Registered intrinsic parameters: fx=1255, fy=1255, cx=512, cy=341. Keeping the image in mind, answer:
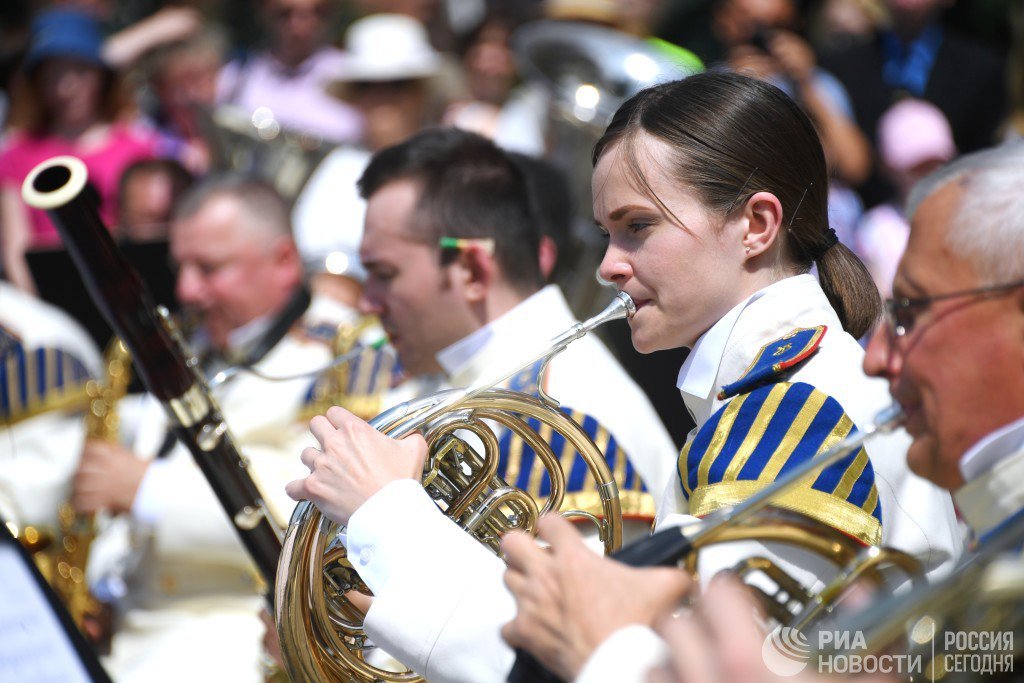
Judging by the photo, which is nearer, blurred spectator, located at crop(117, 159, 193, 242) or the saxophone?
the saxophone

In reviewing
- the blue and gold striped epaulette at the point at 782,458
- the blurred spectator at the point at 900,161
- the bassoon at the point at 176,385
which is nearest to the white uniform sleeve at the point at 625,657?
the blue and gold striped epaulette at the point at 782,458

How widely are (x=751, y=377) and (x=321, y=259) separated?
327 cm

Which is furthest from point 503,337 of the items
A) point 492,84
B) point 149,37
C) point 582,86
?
point 149,37

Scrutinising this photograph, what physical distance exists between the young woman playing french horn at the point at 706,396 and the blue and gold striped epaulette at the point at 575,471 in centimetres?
27

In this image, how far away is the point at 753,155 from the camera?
2.21 meters

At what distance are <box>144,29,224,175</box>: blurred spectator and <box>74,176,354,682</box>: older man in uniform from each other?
2323 mm

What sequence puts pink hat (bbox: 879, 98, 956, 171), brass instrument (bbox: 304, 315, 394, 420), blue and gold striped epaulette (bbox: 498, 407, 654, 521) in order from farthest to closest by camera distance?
pink hat (bbox: 879, 98, 956, 171) → brass instrument (bbox: 304, 315, 394, 420) → blue and gold striped epaulette (bbox: 498, 407, 654, 521)

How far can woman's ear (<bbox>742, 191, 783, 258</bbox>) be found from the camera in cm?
221

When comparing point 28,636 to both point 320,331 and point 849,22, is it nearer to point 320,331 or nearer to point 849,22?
point 320,331

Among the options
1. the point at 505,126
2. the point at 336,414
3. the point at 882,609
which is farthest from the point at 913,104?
the point at 882,609

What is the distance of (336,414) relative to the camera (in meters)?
2.05

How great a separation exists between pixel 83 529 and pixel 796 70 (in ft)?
11.6

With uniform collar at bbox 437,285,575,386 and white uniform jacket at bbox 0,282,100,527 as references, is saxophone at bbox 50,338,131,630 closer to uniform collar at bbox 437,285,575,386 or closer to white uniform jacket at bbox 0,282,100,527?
white uniform jacket at bbox 0,282,100,527

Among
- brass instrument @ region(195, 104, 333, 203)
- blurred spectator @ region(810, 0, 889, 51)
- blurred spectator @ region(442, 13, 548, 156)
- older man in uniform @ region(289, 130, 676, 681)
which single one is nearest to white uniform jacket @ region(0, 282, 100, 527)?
older man in uniform @ region(289, 130, 676, 681)
